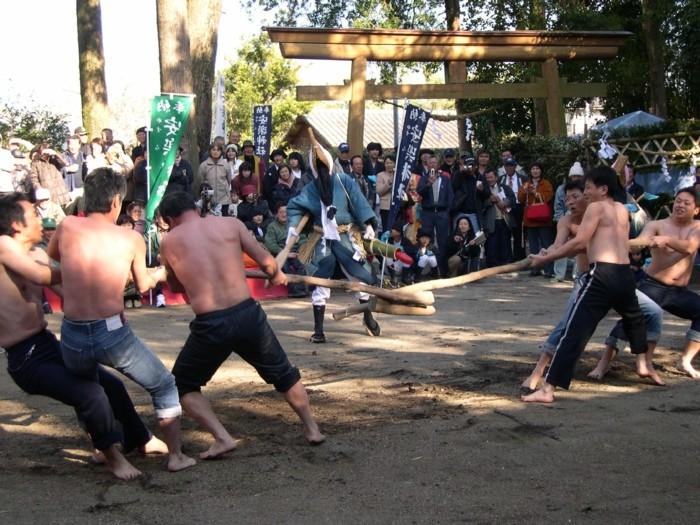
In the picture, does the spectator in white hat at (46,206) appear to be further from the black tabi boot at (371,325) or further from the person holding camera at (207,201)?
the black tabi boot at (371,325)

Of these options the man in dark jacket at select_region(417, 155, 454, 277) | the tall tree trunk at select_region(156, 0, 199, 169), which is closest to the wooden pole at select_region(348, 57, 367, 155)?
the man in dark jacket at select_region(417, 155, 454, 277)

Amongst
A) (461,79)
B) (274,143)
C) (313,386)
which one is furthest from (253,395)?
(274,143)

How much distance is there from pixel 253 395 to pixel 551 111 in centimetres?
1137

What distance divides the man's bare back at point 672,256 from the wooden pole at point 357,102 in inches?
345

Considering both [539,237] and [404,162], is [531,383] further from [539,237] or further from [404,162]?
[539,237]

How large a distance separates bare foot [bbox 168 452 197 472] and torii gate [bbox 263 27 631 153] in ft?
33.6

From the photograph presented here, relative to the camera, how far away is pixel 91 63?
1700 centimetres

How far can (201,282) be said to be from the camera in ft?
15.8

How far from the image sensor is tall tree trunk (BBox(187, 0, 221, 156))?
49.3 feet

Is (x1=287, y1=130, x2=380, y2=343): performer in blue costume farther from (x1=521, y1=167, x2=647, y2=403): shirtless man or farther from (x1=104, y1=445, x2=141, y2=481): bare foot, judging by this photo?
(x1=104, y1=445, x2=141, y2=481): bare foot

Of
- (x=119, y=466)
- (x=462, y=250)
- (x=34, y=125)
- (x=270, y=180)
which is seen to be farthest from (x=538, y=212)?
(x=34, y=125)

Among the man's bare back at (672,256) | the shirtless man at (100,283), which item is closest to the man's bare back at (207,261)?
the shirtless man at (100,283)

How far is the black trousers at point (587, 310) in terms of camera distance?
5.86m

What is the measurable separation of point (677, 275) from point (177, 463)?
3.88 m
